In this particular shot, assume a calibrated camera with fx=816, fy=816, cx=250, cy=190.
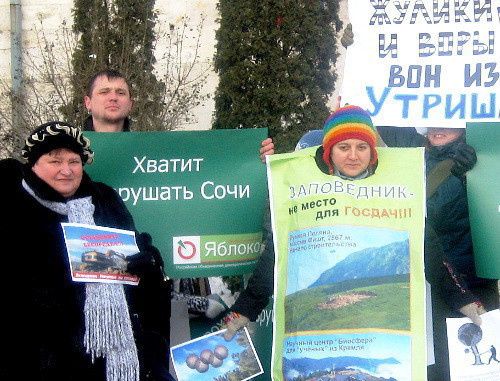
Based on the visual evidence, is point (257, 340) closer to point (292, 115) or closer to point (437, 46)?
point (437, 46)

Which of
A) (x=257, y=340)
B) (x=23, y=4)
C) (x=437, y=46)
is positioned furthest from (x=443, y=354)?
(x=23, y=4)

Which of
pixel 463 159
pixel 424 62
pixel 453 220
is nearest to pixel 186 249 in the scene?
pixel 453 220

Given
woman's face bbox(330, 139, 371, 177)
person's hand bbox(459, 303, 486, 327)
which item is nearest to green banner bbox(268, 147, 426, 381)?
woman's face bbox(330, 139, 371, 177)

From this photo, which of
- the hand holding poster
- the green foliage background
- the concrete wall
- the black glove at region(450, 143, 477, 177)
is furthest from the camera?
the concrete wall

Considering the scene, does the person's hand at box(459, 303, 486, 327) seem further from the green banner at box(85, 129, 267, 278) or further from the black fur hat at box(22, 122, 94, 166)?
the black fur hat at box(22, 122, 94, 166)

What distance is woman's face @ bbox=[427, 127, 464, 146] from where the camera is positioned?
169 inches

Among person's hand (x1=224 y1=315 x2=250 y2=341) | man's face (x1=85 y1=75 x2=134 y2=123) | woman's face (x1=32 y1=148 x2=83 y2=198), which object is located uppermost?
man's face (x1=85 y1=75 x2=134 y2=123)

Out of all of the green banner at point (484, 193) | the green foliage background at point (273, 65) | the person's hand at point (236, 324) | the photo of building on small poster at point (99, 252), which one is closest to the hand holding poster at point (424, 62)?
the green banner at point (484, 193)

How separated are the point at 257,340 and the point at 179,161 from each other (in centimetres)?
108

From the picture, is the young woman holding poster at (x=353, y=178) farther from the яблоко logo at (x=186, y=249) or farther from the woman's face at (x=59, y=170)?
the woman's face at (x=59, y=170)

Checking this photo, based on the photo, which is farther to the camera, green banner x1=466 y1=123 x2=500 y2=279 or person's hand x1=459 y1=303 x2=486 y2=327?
green banner x1=466 y1=123 x2=500 y2=279

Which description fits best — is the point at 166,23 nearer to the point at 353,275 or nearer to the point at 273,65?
the point at 273,65

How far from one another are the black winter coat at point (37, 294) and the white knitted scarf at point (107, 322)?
3 cm

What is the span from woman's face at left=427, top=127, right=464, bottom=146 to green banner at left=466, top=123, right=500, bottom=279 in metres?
0.28
